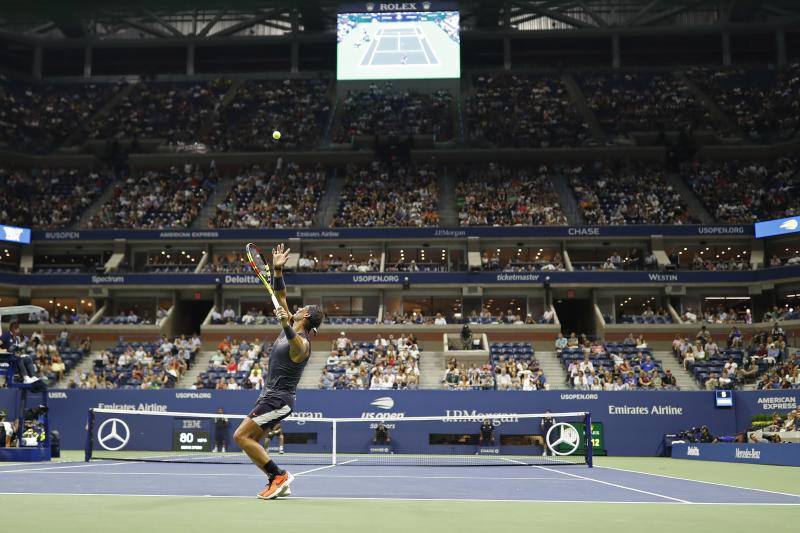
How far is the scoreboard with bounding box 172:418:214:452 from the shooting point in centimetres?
2947

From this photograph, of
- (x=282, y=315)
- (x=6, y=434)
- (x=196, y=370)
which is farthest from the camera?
(x=196, y=370)

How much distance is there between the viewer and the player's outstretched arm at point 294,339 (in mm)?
8586

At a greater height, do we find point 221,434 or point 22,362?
point 22,362

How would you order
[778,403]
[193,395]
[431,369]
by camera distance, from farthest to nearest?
[431,369] < [193,395] < [778,403]

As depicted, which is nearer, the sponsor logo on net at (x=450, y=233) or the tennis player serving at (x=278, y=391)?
the tennis player serving at (x=278, y=391)

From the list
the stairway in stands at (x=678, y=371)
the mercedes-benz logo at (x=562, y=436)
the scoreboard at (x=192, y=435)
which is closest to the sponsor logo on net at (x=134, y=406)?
the scoreboard at (x=192, y=435)

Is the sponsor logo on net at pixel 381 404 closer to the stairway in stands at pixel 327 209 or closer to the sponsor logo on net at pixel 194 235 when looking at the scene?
the stairway in stands at pixel 327 209

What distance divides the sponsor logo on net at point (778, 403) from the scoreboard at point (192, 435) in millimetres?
20799

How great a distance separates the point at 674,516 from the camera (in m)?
7.86

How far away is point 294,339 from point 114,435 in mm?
23652

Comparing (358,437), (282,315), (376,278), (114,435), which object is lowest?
(358,437)

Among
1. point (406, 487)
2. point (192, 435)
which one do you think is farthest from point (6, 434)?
point (406, 487)

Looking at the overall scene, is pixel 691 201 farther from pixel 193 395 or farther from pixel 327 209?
pixel 193 395

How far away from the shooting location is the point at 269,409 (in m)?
9.41
